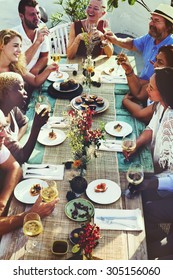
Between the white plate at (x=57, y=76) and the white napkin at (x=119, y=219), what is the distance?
61.9 inches

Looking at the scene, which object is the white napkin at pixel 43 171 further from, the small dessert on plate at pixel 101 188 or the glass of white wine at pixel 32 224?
the glass of white wine at pixel 32 224

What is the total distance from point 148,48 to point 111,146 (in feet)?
4.78

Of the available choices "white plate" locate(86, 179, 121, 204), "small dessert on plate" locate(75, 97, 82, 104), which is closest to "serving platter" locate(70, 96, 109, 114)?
"small dessert on plate" locate(75, 97, 82, 104)

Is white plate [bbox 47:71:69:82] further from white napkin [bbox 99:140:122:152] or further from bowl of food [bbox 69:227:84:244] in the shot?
bowl of food [bbox 69:227:84:244]

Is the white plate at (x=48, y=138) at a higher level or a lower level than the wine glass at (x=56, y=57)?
lower

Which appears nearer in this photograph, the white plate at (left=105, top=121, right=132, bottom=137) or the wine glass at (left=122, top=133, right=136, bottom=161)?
the wine glass at (left=122, top=133, right=136, bottom=161)

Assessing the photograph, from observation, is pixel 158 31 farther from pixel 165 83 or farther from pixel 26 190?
pixel 26 190

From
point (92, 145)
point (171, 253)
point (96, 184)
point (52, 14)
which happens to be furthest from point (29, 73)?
point (52, 14)

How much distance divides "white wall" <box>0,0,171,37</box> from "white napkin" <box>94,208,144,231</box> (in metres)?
3.97

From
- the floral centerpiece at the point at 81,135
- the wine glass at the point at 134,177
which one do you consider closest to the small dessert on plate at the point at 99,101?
the floral centerpiece at the point at 81,135

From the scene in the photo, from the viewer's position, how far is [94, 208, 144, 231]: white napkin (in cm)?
218

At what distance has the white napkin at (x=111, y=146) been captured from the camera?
2713 mm

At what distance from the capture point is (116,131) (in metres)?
2.88

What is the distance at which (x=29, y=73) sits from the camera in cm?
344
